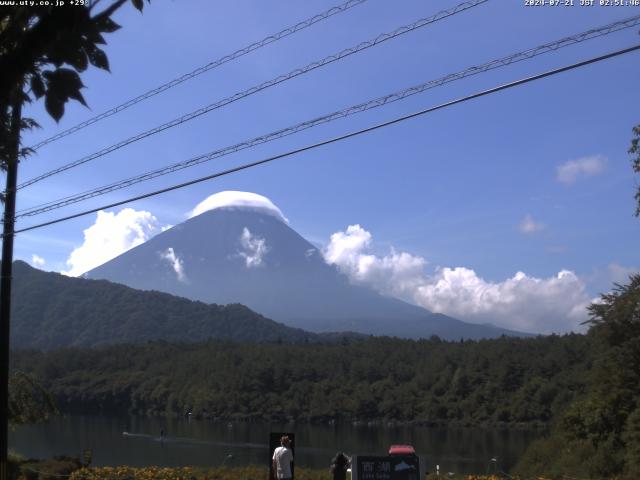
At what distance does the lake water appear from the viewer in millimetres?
53938

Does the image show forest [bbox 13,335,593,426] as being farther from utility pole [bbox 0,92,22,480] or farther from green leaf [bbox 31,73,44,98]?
green leaf [bbox 31,73,44,98]

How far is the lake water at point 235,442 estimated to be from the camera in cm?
5394

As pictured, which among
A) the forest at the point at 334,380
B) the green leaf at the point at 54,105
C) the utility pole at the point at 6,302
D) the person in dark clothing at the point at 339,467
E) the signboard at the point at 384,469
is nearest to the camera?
the green leaf at the point at 54,105

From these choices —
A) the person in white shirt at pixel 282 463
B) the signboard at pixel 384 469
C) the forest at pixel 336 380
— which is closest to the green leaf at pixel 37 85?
the signboard at pixel 384 469

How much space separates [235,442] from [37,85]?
240 feet

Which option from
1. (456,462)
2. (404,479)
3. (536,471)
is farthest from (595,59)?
(456,462)

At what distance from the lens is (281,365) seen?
114875 millimetres

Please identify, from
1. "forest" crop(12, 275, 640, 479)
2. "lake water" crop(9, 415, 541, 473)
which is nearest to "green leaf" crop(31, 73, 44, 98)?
"lake water" crop(9, 415, 541, 473)

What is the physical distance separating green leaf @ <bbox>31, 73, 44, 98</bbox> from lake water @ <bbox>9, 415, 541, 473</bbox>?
4154 cm

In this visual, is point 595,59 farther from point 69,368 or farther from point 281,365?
point 69,368

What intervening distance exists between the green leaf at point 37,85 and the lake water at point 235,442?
136 ft

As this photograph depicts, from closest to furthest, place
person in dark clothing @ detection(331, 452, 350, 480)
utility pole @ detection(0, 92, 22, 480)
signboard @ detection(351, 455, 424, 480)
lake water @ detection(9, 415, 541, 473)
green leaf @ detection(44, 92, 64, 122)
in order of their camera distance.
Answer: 1. green leaf @ detection(44, 92, 64, 122)
2. signboard @ detection(351, 455, 424, 480)
3. utility pole @ detection(0, 92, 22, 480)
4. person in dark clothing @ detection(331, 452, 350, 480)
5. lake water @ detection(9, 415, 541, 473)

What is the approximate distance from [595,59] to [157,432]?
277 ft

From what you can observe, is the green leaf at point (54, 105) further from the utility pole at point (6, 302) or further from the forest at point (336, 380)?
the forest at point (336, 380)
